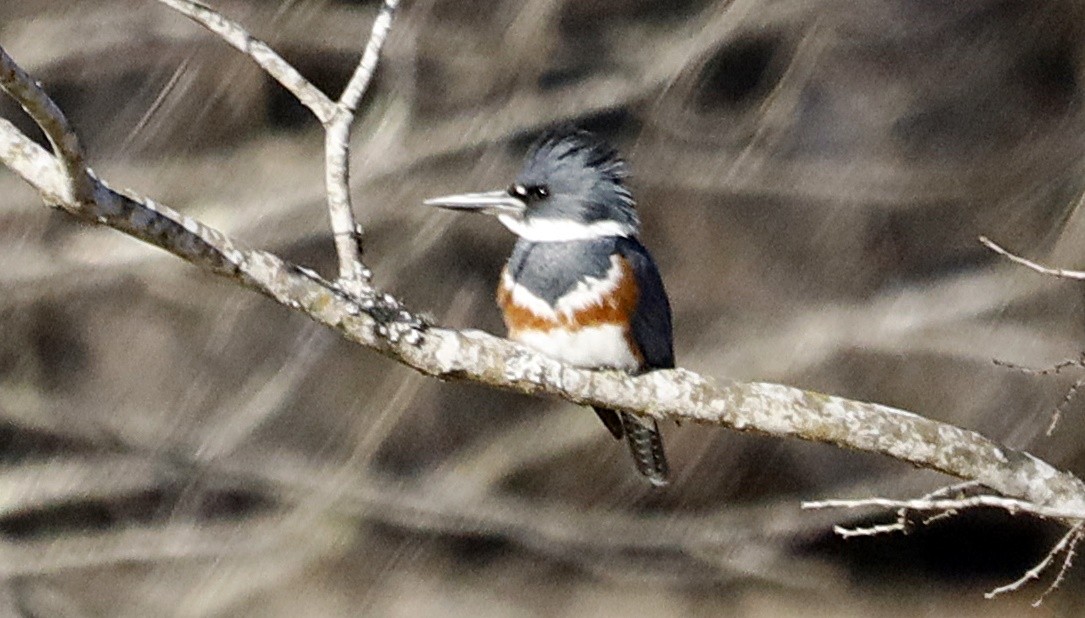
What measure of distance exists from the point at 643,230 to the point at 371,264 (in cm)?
79

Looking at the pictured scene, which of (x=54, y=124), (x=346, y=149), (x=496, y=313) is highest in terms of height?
(x=54, y=124)

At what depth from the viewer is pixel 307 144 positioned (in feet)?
15.6

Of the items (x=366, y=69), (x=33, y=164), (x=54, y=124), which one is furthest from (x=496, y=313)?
(x=54, y=124)

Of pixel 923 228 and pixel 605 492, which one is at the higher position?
pixel 923 228

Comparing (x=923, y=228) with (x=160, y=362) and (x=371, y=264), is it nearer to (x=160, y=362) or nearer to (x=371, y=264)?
(x=371, y=264)

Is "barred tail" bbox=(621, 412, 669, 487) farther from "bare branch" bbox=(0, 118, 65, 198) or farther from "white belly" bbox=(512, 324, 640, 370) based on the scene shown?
"bare branch" bbox=(0, 118, 65, 198)

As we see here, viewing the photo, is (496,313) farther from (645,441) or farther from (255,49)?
(255,49)

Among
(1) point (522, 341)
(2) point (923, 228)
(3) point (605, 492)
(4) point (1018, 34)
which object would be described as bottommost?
(3) point (605, 492)

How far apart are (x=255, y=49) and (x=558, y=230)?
2.35 ft

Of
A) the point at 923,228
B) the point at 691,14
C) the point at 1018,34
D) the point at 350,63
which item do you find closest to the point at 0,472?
the point at 350,63

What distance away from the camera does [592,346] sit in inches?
89.0

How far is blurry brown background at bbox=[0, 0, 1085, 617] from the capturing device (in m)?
4.69

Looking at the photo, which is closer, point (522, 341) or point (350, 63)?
point (522, 341)

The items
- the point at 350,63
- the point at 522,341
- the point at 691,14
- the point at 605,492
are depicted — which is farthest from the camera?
the point at 605,492
